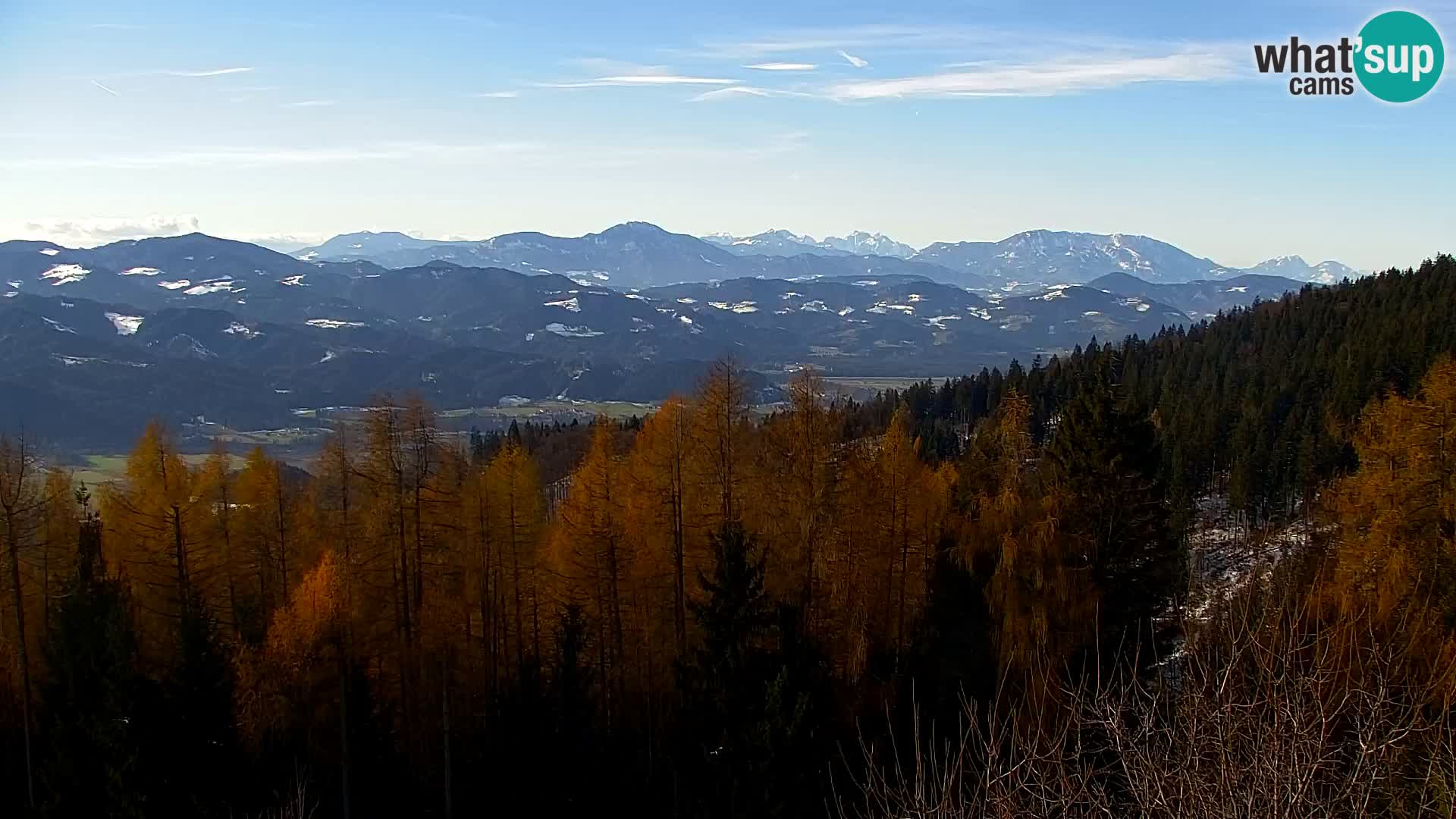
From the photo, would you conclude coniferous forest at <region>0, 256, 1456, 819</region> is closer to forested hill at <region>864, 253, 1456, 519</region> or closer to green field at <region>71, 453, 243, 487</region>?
forested hill at <region>864, 253, 1456, 519</region>

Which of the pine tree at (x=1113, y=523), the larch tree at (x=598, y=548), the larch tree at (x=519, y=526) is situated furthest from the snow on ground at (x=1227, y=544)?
the larch tree at (x=519, y=526)

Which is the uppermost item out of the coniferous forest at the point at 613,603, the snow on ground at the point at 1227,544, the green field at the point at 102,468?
the coniferous forest at the point at 613,603

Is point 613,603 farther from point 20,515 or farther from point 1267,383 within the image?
point 1267,383

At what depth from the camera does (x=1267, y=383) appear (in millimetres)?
82062

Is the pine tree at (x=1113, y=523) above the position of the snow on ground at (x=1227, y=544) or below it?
above

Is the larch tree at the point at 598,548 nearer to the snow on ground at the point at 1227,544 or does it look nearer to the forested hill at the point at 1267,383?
the forested hill at the point at 1267,383

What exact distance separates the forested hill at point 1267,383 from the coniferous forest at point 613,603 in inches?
268

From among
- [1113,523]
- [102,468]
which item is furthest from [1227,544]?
[102,468]

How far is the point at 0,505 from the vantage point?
25297 millimetres

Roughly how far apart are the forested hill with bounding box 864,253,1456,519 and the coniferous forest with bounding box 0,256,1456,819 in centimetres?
680

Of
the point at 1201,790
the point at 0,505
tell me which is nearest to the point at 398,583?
the point at 0,505

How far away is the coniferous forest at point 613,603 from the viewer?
23.3 m

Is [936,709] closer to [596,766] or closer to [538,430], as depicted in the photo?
[596,766]

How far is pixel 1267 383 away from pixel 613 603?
7227 centimetres
